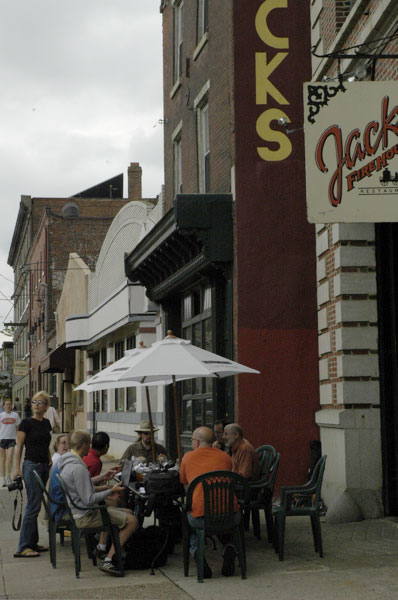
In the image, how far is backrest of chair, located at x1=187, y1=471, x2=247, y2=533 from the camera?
8.33 m

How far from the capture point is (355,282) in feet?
39.5

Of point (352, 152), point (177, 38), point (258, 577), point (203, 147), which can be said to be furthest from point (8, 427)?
point (352, 152)

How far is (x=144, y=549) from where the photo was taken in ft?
29.4

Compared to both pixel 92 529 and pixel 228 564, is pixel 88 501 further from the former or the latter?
pixel 228 564

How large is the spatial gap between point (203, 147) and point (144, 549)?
10.0 metres

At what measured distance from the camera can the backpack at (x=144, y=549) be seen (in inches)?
352

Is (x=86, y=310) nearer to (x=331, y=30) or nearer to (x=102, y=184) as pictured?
(x=331, y=30)

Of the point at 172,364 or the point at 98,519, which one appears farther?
the point at 172,364

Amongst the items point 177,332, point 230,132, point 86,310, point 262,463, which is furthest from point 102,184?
point 262,463

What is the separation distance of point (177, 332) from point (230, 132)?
625cm

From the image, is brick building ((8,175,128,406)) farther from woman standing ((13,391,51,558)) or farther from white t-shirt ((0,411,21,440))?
woman standing ((13,391,51,558))

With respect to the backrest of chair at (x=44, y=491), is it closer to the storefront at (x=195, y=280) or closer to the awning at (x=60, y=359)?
the storefront at (x=195, y=280)

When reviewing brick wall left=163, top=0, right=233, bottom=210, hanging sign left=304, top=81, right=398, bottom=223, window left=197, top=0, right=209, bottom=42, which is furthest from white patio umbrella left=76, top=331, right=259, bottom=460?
window left=197, top=0, right=209, bottom=42

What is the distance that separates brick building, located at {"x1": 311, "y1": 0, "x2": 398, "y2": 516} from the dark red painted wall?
4.12 feet
